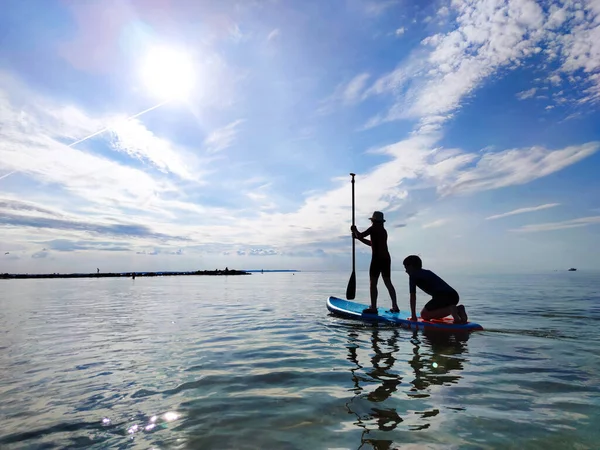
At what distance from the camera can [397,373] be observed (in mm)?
6055

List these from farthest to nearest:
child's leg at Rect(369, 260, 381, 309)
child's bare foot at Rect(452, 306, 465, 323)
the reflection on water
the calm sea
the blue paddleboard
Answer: child's leg at Rect(369, 260, 381, 309) < child's bare foot at Rect(452, 306, 465, 323) < the blue paddleboard < the reflection on water < the calm sea

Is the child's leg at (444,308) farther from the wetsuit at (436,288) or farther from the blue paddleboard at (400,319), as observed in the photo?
the blue paddleboard at (400,319)

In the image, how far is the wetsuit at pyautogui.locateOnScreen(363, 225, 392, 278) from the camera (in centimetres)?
1287

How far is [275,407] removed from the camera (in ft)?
15.1

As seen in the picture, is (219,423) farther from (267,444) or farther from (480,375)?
(480,375)

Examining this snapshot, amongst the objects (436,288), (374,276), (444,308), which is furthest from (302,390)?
(374,276)

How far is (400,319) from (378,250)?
2799 millimetres

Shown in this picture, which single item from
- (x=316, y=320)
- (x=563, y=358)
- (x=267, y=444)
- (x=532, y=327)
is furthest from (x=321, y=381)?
(x=532, y=327)

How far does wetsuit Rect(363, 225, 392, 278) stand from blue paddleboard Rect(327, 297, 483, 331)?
5.20 ft

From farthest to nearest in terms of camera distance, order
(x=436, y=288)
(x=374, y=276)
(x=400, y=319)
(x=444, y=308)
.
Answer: (x=374, y=276)
(x=400, y=319)
(x=444, y=308)
(x=436, y=288)

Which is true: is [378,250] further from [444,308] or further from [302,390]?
[302,390]

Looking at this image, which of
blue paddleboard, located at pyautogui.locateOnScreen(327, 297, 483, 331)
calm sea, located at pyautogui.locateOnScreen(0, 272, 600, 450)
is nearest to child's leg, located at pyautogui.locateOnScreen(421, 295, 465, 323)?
blue paddleboard, located at pyautogui.locateOnScreen(327, 297, 483, 331)

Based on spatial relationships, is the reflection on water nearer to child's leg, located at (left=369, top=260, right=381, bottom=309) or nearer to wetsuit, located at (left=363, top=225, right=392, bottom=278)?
child's leg, located at (left=369, top=260, right=381, bottom=309)

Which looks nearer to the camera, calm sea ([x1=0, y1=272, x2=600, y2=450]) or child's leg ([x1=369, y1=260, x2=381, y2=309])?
calm sea ([x1=0, y1=272, x2=600, y2=450])
